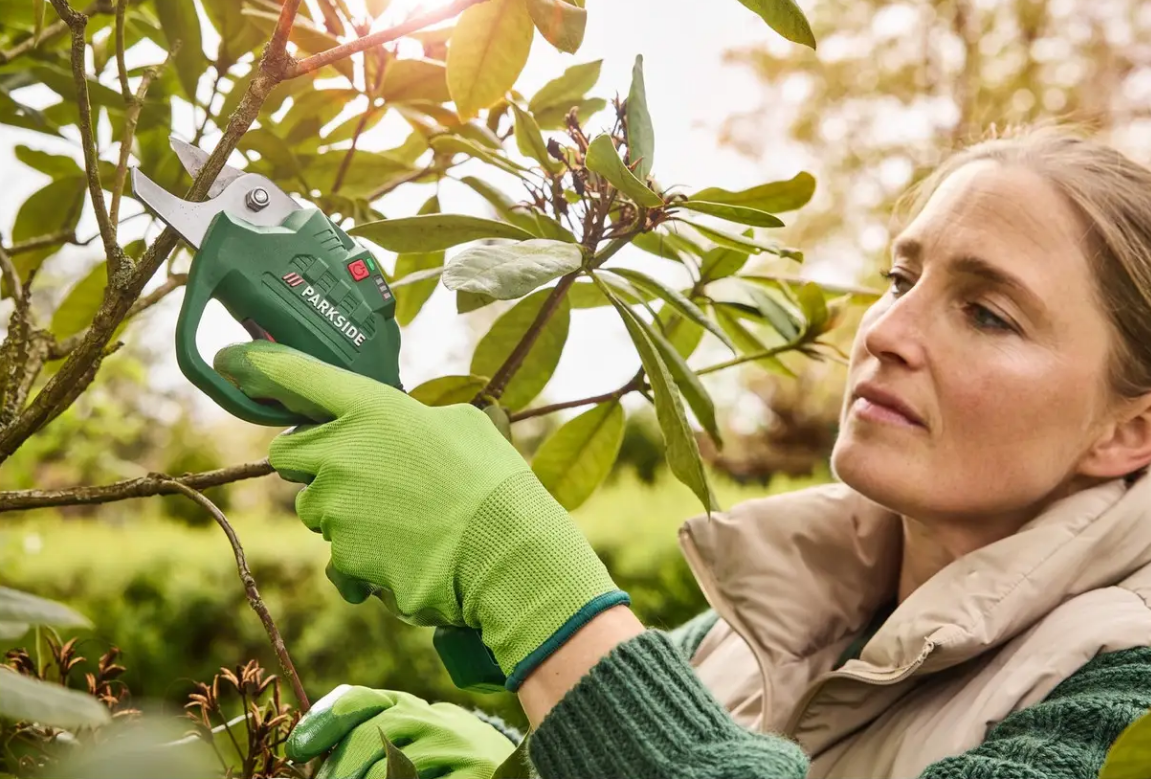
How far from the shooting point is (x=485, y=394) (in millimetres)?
850

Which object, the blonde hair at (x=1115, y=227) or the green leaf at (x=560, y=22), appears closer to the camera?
the green leaf at (x=560, y=22)

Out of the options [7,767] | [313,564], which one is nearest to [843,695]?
[7,767]

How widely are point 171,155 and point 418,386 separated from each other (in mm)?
357

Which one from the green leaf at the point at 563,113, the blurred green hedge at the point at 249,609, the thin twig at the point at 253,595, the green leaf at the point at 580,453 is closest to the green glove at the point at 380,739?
the thin twig at the point at 253,595

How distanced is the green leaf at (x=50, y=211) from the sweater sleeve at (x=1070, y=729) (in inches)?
38.3

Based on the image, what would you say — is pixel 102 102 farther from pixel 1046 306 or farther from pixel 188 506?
pixel 188 506

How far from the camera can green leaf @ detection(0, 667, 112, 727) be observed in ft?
1.14

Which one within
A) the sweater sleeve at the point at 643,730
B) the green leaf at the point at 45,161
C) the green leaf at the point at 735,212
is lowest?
the sweater sleeve at the point at 643,730

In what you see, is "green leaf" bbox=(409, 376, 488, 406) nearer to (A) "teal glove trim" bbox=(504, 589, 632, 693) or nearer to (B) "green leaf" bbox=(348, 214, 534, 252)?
(B) "green leaf" bbox=(348, 214, 534, 252)

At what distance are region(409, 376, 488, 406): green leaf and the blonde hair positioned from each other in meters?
0.70

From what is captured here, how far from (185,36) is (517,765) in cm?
70

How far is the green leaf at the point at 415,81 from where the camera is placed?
892 mm

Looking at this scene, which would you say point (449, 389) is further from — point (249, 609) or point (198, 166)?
point (249, 609)

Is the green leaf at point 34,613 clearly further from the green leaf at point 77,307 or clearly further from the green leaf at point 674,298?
the green leaf at point 77,307
